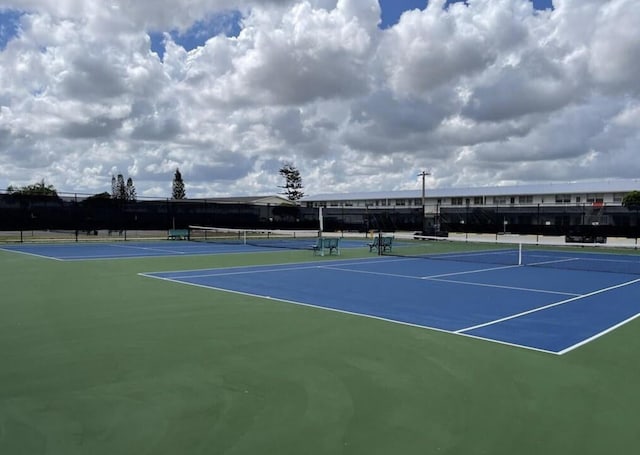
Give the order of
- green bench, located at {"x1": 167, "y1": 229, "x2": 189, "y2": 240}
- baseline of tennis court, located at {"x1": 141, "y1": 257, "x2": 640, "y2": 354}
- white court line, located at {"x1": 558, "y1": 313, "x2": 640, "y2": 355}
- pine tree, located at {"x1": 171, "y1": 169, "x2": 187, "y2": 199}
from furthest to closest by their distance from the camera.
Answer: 1. pine tree, located at {"x1": 171, "y1": 169, "x2": 187, "y2": 199}
2. green bench, located at {"x1": 167, "y1": 229, "x2": 189, "y2": 240}
3. baseline of tennis court, located at {"x1": 141, "y1": 257, "x2": 640, "y2": 354}
4. white court line, located at {"x1": 558, "y1": 313, "x2": 640, "y2": 355}

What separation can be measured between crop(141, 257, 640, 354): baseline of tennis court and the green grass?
0.52m

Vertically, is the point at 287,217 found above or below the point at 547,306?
above

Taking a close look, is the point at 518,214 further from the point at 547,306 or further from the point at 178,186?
the point at 178,186

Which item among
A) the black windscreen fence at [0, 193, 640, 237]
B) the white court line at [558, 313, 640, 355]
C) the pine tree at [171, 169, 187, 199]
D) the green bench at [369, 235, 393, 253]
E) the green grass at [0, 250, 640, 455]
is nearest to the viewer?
the green grass at [0, 250, 640, 455]

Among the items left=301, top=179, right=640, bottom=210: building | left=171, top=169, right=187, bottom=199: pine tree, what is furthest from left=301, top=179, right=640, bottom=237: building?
left=171, top=169, right=187, bottom=199: pine tree

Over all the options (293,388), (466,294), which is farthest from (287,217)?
(293,388)

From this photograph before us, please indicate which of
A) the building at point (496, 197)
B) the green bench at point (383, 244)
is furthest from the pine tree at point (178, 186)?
the green bench at point (383, 244)

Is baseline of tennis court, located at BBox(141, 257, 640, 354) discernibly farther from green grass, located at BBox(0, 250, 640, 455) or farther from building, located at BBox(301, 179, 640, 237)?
building, located at BBox(301, 179, 640, 237)

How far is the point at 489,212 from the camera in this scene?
3397 centimetres

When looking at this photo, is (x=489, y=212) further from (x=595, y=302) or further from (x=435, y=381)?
(x=435, y=381)

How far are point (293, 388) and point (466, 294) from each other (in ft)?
21.0

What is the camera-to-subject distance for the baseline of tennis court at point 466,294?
7133mm

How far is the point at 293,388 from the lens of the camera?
455cm

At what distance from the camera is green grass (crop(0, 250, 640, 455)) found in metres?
3.53
